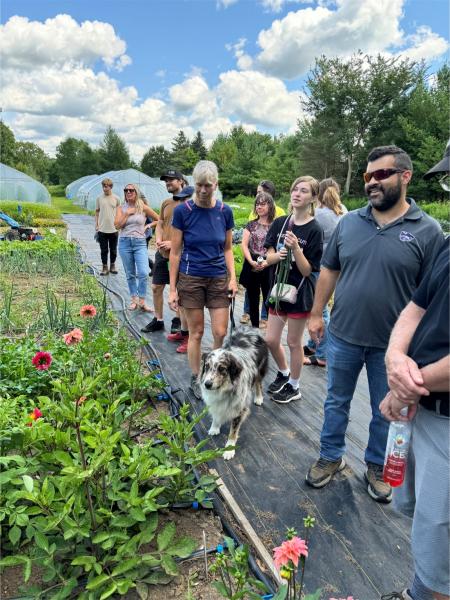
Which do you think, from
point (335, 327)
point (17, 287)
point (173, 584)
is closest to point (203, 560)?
point (173, 584)

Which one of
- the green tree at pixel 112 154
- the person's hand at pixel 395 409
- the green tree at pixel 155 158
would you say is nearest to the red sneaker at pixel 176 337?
the person's hand at pixel 395 409

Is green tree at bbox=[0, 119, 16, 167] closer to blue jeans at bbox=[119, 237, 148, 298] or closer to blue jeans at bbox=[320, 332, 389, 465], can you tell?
blue jeans at bbox=[119, 237, 148, 298]

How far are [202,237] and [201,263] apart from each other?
0.22 m

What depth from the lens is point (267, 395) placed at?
11.4ft

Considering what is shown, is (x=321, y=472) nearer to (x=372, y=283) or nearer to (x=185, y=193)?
(x=372, y=283)

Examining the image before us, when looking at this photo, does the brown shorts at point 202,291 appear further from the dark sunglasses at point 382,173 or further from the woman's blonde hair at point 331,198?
the dark sunglasses at point 382,173

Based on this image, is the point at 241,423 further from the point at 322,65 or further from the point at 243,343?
the point at 322,65

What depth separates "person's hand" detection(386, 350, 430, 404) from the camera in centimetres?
133

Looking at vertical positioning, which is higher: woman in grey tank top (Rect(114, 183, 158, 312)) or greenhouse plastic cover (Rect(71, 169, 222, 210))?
greenhouse plastic cover (Rect(71, 169, 222, 210))

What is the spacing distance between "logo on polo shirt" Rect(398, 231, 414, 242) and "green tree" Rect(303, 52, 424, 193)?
111 feet

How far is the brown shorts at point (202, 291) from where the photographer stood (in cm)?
324

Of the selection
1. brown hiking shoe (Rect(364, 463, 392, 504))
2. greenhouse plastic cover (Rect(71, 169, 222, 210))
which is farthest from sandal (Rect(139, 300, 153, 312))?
greenhouse plastic cover (Rect(71, 169, 222, 210))

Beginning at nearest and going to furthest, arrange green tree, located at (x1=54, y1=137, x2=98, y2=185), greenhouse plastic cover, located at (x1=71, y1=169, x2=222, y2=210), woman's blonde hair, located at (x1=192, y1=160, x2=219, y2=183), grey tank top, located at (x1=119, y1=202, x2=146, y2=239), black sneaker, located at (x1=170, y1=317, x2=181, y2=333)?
woman's blonde hair, located at (x1=192, y1=160, x2=219, y2=183) < black sneaker, located at (x1=170, y1=317, x2=181, y2=333) < grey tank top, located at (x1=119, y1=202, x2=146, y2=239) < greenhouse plastic cover, located at (x1=71, y1=169, x2=222, y2=210) < green tree, located at (x1=54, y1=137, x2=98, y2=185)

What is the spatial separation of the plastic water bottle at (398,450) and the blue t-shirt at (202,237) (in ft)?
6.87
